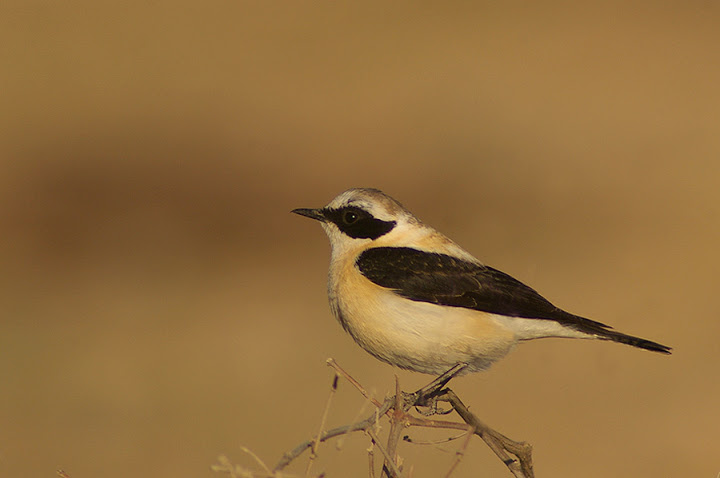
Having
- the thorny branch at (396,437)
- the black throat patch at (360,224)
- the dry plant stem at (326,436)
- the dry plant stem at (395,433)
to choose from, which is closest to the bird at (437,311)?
the black throat patch at (360,224)

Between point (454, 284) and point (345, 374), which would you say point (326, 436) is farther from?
point (454, 284)

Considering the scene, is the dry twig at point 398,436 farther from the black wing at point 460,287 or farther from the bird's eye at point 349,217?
the bird's eye at point 349,217

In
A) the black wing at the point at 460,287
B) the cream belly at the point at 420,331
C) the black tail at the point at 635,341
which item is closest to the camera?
the black tail at the point at 635,341

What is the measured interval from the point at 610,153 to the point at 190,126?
863cm

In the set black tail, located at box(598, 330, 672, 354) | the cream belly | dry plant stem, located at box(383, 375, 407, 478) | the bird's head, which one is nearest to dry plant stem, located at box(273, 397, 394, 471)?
dry plant stem, located at box(383, 375, 407, 478)

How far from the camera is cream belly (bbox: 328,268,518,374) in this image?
5.72 meters

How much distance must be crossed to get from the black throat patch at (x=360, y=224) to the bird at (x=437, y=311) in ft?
0.65

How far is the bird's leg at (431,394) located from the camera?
17.9 ft

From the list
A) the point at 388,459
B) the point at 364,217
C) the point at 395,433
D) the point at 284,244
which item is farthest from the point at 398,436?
the point at 284,244

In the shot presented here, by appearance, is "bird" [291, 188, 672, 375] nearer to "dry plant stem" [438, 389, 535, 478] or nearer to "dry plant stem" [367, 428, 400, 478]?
"dry plant stem" [438, 389, 535, 478]

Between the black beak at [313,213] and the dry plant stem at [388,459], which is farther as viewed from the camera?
the black beak at [313,213]

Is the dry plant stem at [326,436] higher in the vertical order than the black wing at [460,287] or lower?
lower

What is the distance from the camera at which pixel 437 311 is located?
5914 mm

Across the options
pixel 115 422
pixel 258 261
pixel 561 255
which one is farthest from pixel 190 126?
pixel 115 422
